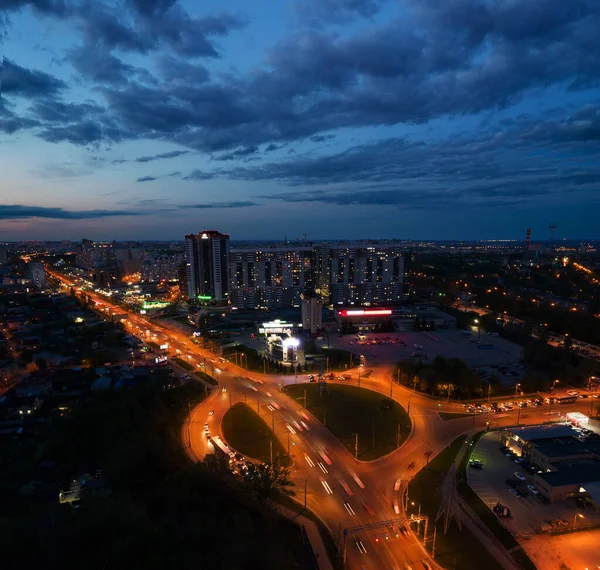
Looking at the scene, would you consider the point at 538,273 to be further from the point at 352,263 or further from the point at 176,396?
the point at 176,396

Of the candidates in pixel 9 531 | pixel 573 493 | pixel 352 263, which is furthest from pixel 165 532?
pixel 352 263

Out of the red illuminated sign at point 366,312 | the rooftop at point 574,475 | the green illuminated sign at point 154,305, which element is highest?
the red illuminated sign at point 366,312

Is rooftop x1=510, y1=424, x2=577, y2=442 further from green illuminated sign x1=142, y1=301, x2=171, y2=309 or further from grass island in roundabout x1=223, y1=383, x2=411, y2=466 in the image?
green illuminated sign x1=142, y1=301, x2=171, y2=309

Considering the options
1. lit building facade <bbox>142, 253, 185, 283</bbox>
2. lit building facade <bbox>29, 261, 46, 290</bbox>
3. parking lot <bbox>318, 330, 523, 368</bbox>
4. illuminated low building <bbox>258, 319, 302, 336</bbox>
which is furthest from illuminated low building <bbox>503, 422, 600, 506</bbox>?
lit building facade <bbox>29, 261, 46, 290</bbox>

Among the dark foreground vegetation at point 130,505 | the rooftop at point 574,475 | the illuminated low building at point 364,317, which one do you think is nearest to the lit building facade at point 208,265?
the illuminated low building at point 364,317

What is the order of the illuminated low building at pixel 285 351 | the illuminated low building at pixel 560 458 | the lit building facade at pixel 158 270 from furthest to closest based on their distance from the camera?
the lit building facade at pixel 158 270 → the illuminated low building at pixel 285 351 → the illuminated low building at pixel 560 458

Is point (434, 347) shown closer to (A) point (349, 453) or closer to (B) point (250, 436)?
(A) point (349, 453)

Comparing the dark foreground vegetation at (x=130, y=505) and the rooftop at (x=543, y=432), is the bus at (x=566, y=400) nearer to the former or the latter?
the rooftop at (x=543, y=432)
